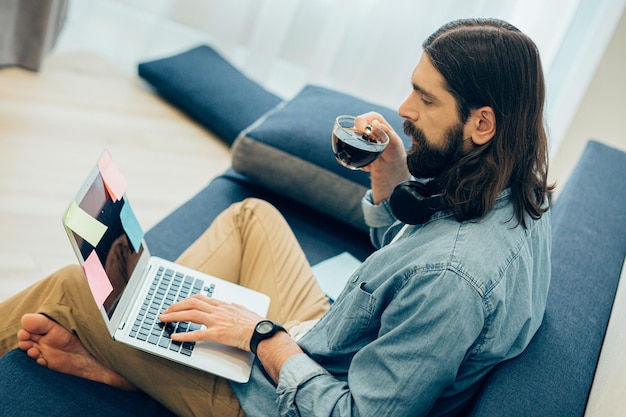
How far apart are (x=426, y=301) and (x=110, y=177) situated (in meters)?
0.71

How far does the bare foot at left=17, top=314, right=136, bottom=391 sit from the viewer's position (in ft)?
4.34

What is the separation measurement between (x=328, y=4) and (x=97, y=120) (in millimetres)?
1334

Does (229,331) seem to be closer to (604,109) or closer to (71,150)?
(71,150)

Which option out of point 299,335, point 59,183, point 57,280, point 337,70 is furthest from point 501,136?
point 337,70

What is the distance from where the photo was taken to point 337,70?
358 cm

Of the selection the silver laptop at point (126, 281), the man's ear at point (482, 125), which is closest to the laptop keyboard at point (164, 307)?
the silver laptop at point (126, 281)

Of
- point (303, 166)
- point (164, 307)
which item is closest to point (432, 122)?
point (164, 307)

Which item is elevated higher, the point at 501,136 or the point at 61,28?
the point at 501,136

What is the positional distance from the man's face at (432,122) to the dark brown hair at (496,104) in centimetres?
2

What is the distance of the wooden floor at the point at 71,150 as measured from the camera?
2.11m

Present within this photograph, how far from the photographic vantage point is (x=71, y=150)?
260cm

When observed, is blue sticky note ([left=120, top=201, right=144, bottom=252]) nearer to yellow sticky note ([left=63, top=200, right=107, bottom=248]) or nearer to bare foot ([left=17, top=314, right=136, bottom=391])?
yellow sticky note ([left=63, top=200, right=107, bottom=248])

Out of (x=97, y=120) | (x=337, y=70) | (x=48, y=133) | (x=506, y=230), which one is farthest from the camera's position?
→ (x=337, y=70)

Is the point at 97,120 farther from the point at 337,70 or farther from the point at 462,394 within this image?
the point at 462,394
